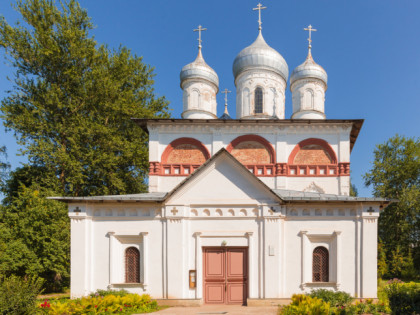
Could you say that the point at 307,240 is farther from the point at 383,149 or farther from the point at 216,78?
the point at 383,149

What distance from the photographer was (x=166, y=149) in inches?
667

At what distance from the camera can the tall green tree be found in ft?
86.9

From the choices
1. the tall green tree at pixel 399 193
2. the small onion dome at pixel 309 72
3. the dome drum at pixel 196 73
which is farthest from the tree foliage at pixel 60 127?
the tall green tree at pixel 399 193

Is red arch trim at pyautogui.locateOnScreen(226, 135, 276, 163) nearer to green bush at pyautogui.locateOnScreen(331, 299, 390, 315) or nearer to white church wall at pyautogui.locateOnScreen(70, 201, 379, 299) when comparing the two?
white church wall at pyautogui.locateOnScreen(70, 201, 379, 299)

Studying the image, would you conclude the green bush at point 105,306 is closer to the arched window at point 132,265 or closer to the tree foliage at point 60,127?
the arched window at point 132,265

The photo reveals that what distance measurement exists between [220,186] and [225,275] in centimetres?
334

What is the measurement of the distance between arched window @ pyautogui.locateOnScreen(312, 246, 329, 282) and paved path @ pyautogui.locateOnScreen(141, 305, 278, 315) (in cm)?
206

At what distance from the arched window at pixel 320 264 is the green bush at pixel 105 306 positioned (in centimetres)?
598

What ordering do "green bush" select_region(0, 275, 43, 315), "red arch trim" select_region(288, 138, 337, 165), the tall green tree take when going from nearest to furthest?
"green bush" select_region(0, 275, 43, 315) → "red arch trim" select_region(288, 138, 337, 165) → the tall green tree

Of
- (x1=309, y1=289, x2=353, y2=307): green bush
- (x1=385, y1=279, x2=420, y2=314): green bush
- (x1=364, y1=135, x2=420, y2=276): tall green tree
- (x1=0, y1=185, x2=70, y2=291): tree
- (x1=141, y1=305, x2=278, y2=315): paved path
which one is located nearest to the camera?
(x1=385, y1=279, x2=420, y2=314): green bush

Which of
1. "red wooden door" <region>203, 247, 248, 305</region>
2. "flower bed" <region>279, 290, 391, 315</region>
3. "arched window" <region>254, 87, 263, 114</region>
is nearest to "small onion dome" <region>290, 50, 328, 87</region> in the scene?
"arched window" <region>254, 87, 263, 114</region>

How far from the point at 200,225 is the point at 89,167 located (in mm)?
12008

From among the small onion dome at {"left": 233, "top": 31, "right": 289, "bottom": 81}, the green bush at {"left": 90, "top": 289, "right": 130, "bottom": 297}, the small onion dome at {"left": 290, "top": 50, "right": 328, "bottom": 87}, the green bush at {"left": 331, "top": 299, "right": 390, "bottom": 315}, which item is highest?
the small onion dome at {"left": 233, "top": 31, "right": 289, "bottom": 81}

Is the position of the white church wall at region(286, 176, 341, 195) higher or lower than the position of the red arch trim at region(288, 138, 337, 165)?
lower
